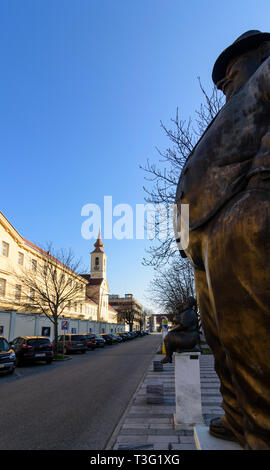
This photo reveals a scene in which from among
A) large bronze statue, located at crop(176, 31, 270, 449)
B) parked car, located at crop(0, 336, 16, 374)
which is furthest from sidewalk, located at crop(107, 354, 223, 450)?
parked car, located at crop(0, 336, 16, 374)

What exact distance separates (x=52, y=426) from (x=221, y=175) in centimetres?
602

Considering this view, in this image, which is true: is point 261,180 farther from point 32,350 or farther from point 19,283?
point 19,283

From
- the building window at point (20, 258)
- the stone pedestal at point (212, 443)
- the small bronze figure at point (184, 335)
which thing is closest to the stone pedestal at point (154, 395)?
the small bronze figure at point (184, 335)

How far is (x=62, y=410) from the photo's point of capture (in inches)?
276

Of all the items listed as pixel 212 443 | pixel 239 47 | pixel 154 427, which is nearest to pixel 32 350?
pixel 154 427

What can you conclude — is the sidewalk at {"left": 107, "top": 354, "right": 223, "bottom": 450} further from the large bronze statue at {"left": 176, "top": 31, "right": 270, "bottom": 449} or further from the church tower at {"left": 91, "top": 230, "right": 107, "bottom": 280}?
the church tower at {"left": 91, "top": 230, "right": 107, "bottom": 280}

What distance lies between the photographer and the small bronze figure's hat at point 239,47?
1.62m

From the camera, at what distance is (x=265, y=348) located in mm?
1170

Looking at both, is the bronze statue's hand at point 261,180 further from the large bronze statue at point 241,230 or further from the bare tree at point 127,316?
the bare tree at point 127,316

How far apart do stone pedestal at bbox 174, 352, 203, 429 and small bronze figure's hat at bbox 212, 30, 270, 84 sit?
489 cm

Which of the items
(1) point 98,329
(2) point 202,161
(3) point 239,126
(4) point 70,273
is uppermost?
(4) point 70,273

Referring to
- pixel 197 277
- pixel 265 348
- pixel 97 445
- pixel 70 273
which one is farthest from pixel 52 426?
pixel 70 273
